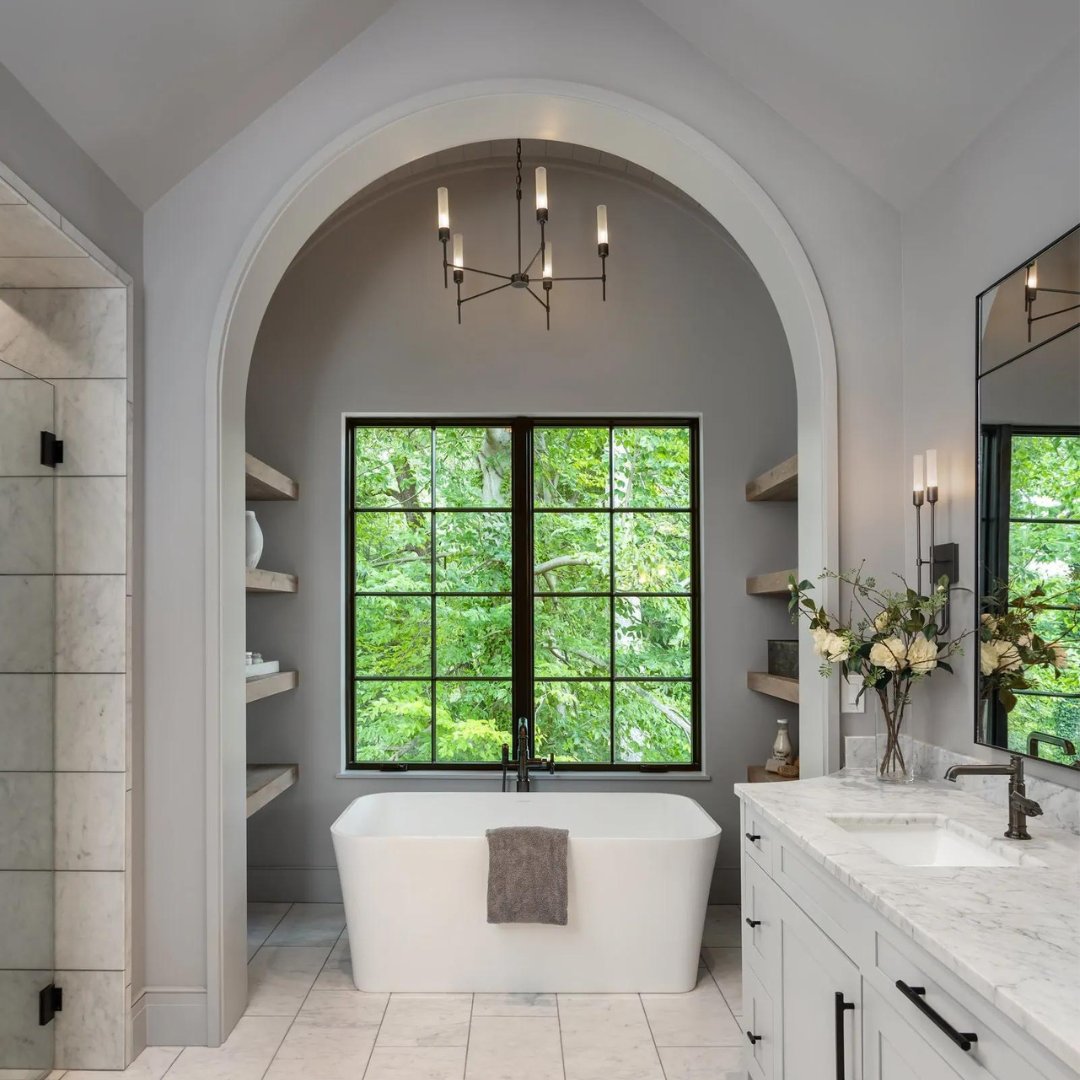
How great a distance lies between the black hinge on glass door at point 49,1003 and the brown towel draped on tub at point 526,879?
1.38 metres

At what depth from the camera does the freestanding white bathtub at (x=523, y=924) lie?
339 cm

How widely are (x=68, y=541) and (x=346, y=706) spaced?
181 cm

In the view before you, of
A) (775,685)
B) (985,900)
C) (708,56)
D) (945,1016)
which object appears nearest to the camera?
(945,1016)

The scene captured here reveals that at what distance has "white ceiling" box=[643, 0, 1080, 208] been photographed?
228 cm

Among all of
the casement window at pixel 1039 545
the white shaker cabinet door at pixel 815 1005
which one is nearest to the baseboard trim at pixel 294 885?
the white shaker cabinet door at pixel 815 1005

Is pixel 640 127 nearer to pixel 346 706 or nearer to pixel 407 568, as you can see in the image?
pixel 407 568

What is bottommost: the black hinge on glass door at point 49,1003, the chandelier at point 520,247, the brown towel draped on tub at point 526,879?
the black hinge on glass door at point 49,1003

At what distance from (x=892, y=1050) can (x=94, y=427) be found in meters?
2.71

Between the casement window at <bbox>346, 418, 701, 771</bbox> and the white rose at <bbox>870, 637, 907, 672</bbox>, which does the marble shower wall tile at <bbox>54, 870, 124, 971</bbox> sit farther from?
the white rose at <bbox>870, 637, 907, 672</bbox>

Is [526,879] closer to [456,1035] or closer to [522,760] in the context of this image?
[456,1035]

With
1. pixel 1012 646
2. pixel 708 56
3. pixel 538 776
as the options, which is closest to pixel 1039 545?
pixel 1012 646

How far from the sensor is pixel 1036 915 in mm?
1538

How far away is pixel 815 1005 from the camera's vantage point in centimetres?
202

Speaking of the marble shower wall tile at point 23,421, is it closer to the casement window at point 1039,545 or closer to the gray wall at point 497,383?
the gray wall at point 497,383
